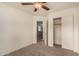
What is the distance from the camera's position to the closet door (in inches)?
177

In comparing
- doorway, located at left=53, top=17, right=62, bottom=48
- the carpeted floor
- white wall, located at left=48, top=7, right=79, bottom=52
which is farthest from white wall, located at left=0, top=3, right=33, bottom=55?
doorway, located at left=53, top=17, right=62, bottom=48

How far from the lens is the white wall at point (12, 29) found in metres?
3.57

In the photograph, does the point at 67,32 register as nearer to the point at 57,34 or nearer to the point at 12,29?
the point at 57,34

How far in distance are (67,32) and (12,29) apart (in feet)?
8.98

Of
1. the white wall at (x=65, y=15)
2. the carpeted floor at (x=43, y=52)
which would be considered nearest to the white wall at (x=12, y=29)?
the carpeted floor at (x=43, y=52)

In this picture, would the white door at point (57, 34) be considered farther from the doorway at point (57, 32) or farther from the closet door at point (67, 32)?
the closet door at point (67, 32)

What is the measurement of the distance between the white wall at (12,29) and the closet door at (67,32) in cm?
226

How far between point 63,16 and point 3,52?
3.37 m

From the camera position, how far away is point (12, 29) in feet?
13.6

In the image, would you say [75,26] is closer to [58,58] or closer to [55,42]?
[55,42]

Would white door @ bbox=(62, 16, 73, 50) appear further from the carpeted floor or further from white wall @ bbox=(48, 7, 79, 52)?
the carpeted floor

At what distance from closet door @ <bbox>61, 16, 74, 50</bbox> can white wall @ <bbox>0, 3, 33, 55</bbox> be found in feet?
7.42

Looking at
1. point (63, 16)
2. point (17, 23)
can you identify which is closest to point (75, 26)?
point (63, 16)

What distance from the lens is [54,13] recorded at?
528 cm
